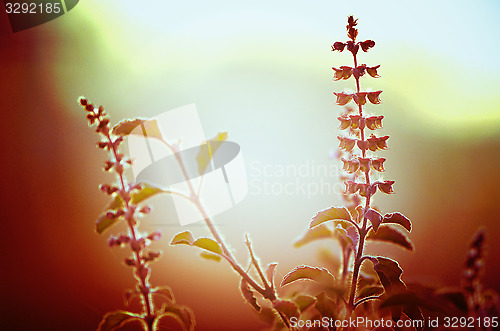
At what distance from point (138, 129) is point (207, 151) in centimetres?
9

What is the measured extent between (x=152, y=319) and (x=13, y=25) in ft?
3.55

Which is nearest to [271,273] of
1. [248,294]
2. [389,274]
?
[248,294]

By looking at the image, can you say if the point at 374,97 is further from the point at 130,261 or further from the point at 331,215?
the point at 130,261

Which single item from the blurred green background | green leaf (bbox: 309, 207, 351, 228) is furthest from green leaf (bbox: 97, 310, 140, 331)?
the blurred green background

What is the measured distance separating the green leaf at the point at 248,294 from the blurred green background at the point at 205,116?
2.48 feet

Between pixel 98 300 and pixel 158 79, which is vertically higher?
pixel 158 79

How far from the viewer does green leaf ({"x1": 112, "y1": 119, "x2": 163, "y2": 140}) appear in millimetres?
467

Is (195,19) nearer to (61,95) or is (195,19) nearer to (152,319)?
(61,95)

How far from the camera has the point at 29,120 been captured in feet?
4.37

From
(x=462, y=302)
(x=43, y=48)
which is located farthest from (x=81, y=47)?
(x=462, y=302)

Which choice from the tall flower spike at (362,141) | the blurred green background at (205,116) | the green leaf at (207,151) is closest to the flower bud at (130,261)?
the green leaf at (207,151)

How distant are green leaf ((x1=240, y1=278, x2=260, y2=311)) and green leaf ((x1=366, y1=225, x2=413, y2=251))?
0.17m

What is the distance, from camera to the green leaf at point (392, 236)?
467 mm

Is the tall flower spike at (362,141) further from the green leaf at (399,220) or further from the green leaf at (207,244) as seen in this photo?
the green leaf at (207,244)
